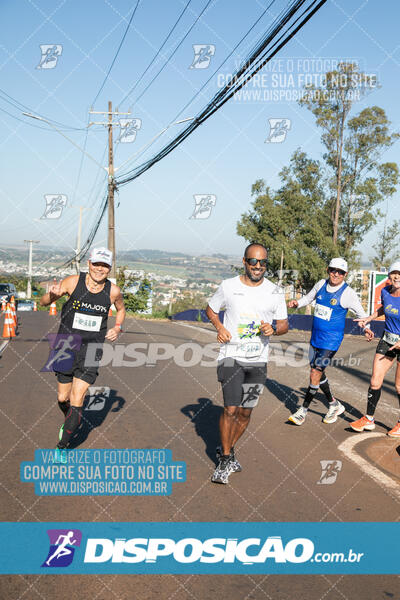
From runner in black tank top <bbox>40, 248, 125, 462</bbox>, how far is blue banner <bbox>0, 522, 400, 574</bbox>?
161 centimetres

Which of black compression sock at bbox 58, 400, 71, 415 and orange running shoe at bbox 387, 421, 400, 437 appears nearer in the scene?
black compression sock at bbox 58, 400, 71, 415

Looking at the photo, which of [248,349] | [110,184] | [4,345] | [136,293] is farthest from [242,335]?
[136,293]

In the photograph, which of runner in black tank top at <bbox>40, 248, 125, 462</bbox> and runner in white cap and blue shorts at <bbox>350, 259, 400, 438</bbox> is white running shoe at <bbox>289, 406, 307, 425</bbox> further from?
runner in black tank top at <bbox>40, 248, 125, 462</bbox>

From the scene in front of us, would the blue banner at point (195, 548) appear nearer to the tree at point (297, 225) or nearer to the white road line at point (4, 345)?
the white road line at point (4, 345)

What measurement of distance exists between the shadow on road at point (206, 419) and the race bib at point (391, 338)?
7.65ft

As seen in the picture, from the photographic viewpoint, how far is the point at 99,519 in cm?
400

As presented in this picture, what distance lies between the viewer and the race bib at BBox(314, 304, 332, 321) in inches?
273

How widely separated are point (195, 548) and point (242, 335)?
1912mm

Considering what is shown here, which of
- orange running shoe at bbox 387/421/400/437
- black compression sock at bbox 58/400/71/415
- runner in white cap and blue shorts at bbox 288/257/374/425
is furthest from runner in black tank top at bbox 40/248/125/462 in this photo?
orange running shoe at bbox 387/421/400/437

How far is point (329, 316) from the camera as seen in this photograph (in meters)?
6.93

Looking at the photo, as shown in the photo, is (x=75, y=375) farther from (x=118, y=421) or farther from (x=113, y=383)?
(x=113, y=383)

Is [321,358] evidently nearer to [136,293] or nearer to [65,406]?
[65,406]

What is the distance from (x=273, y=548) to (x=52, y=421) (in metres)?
3.74

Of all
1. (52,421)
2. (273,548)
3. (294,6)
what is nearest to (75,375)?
(52,421)
